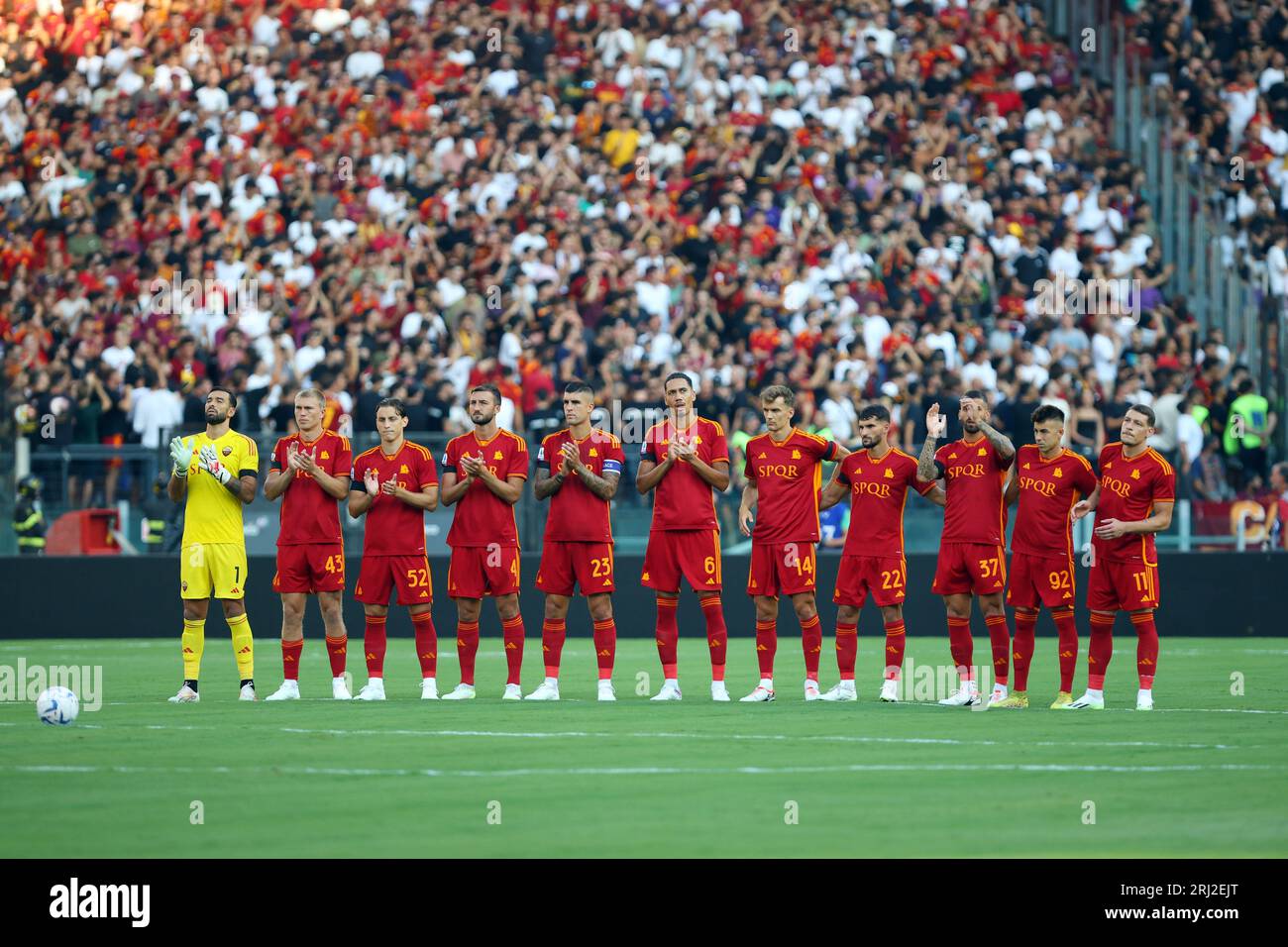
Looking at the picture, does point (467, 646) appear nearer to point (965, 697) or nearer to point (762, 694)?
point (762, 694)

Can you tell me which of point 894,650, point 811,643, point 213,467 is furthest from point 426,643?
point 894,650

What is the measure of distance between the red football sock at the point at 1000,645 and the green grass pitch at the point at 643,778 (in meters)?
0.33

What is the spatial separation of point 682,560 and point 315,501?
277cm

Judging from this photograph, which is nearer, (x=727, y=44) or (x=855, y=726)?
(x=855, y=726)

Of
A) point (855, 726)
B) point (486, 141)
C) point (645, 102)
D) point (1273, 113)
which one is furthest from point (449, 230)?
point (855, 726)

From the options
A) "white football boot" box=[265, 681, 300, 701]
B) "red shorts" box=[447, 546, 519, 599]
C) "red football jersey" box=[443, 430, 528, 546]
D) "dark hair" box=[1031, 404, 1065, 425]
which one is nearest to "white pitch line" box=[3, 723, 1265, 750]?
"white football boot" box=[265, 681, 300, 701]

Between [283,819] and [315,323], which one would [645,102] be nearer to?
[315,323]

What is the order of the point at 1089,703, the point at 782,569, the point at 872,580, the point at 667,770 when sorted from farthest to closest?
the point at 782,569
the point at 872,580
the point at 1089,703
the point at 667,770

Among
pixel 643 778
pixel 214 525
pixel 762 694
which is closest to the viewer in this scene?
pixel 643 778

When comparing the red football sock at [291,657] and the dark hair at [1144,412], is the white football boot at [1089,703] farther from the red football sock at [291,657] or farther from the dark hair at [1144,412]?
the red football sock at [291,657]

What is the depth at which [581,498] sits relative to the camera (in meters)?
15.2

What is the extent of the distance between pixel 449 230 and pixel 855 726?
16529mm

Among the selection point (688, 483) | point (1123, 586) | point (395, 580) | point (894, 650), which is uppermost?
point (688, 483)

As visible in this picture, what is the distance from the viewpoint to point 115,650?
21.2 m
